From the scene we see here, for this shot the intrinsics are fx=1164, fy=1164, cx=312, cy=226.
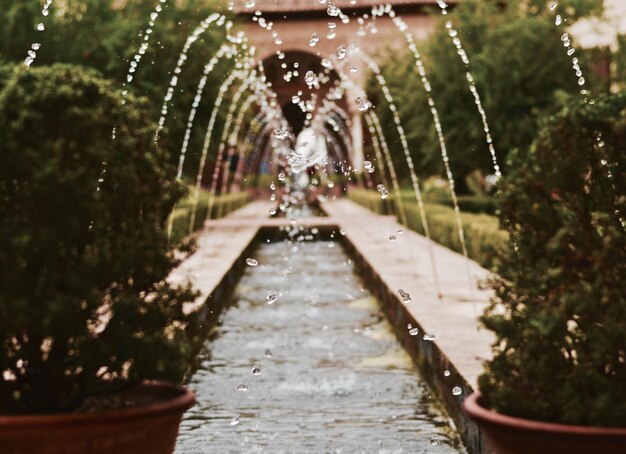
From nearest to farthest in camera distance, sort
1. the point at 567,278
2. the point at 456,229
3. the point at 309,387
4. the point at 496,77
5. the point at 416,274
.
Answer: the point at 567,278 < the point at 309,387 < the point at 416,274 < the point at 456,229 < the point at 496,77

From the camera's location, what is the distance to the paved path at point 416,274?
5.68 meters

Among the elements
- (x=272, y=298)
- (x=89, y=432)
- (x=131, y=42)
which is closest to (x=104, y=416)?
(x=89, y=432)

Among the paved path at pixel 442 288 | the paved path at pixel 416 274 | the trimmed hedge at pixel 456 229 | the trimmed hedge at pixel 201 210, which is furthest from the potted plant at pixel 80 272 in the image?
the trimmed hedge at pixel 201 210

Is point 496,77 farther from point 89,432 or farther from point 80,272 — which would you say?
point 89,432

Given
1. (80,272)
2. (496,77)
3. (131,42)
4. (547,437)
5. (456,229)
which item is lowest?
(456,229)

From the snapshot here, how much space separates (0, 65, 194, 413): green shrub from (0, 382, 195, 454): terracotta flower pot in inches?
6.6

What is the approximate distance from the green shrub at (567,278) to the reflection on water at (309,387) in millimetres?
1458

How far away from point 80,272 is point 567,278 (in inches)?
51.7

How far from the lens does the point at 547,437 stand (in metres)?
2.94

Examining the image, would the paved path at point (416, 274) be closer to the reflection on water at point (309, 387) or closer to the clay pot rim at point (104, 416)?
the reflection on water at point (309, 387)

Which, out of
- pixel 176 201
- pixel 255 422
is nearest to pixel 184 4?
pixel 255 422

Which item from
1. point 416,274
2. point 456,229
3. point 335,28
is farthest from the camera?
point 335,28

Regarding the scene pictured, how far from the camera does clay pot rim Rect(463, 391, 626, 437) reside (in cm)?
288

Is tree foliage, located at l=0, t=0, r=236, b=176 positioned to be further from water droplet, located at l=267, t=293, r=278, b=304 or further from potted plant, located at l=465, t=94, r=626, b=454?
potted plant, located at l=465, t=94, r=626, b=454
